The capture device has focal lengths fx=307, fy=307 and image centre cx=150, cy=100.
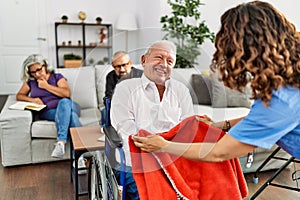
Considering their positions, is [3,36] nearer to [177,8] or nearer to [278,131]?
[177,8]

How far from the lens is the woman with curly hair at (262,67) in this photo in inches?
34.9

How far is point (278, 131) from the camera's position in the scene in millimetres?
915

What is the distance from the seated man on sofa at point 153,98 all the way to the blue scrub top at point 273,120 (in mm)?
352

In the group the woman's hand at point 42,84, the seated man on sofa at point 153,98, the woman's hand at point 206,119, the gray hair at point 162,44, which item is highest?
the gray hair at point 162,44

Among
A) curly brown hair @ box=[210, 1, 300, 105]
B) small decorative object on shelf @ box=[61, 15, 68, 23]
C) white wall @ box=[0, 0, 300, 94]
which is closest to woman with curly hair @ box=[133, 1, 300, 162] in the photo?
curly brown hair @ box=[210, 1, 300, 105]

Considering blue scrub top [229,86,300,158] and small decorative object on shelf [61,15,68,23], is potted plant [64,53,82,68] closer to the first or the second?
small decorative object on shelf [61,15,68,23]

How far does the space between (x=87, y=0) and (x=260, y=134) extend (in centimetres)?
492

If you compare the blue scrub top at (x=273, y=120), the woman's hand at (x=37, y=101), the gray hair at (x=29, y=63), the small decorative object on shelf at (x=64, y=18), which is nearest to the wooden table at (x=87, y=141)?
the woman's hand at (x=37, y=101)

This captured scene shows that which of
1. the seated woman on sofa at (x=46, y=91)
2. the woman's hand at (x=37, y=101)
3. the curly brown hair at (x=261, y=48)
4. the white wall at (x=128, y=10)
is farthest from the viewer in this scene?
the white wall at (x=128, y=10)

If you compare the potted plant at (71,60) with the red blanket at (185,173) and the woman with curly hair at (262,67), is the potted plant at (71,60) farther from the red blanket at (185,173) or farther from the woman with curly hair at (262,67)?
the woman with curly hair at (262,67)

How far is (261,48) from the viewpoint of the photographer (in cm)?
88

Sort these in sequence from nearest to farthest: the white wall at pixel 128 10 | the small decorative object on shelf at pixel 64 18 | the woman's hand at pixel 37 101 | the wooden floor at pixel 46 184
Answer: the wooden floor at pixel 46 184 → the woman's hand at pixel 37 101 → the white wall at pixel 128 10 → the small decorative object on shelf at pixel 64 18

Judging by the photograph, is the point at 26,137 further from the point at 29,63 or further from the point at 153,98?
the point at 153,98

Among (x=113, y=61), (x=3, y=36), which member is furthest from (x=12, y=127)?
(x=3, y=36)
